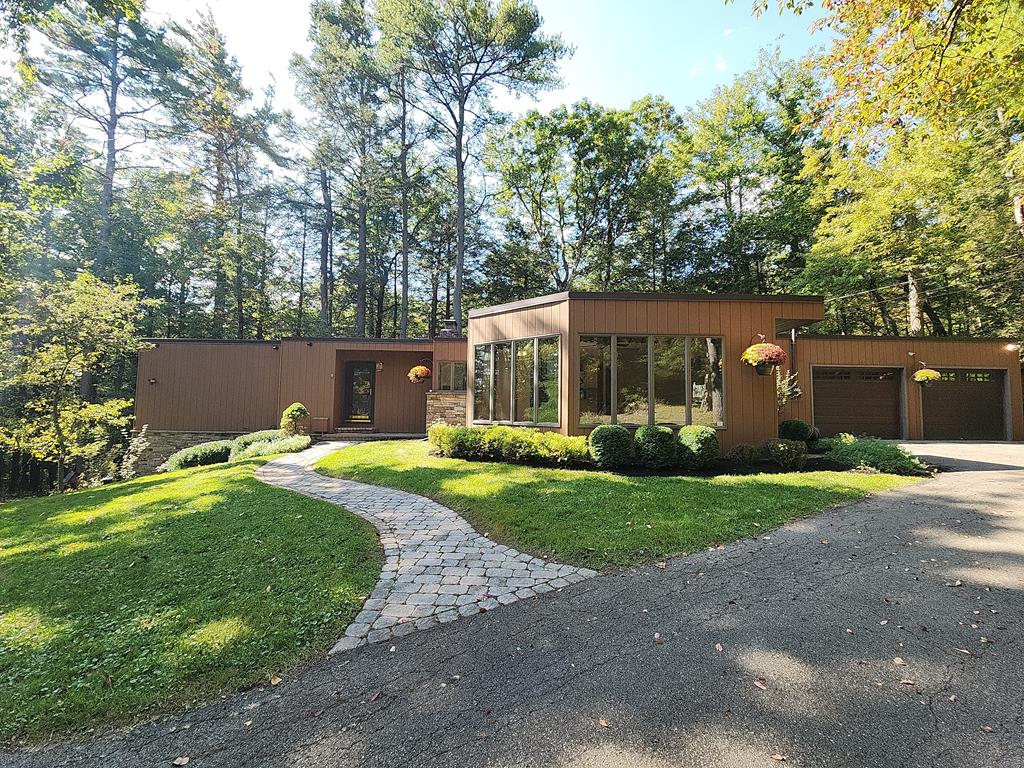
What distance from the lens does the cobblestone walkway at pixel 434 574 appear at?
8.50ft

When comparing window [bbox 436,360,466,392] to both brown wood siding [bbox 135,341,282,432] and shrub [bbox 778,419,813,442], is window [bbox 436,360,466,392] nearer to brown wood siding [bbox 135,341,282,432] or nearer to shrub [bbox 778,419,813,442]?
brown wood siding [bbox 135,341,282,432]

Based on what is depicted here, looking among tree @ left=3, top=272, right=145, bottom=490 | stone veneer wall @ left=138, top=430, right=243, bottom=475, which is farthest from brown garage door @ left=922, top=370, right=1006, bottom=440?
tree @ left=3, top=272, right=145, bottom=490

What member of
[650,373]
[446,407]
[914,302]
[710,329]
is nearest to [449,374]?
[446,407]

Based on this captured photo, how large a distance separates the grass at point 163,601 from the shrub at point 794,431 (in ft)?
27.1

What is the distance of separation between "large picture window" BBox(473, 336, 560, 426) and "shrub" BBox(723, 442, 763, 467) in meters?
3.11

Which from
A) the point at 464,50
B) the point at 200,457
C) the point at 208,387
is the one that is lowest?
the point at 200,457

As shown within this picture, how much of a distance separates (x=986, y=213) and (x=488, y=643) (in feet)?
59.3

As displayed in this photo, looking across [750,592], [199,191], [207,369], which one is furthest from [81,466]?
[750,592]

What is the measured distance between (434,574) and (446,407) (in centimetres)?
843

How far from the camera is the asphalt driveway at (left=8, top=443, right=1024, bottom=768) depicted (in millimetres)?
1577

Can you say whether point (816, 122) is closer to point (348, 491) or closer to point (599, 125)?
point (348, 491)

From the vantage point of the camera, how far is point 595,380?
800 centimetres

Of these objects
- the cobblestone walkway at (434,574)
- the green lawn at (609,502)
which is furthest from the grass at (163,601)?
the green lawn at (609,502)

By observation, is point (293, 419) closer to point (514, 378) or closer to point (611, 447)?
point (514, 378)
